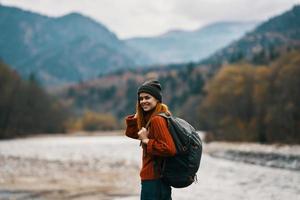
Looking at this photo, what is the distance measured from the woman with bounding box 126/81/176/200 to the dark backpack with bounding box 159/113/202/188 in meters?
0.07

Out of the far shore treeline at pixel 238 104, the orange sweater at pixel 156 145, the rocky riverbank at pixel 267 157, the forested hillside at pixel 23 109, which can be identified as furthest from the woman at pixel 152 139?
the forested hillside at pixel 23 109

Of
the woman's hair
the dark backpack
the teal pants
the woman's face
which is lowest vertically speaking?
the teal pants

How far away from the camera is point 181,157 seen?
5.71m

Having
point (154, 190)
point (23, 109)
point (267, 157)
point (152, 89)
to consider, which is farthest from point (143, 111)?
point (23, 109)

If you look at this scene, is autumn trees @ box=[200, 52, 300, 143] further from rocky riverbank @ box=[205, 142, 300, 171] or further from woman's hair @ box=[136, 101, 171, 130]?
woman's hair @ box=[136, 101, 171, 130]

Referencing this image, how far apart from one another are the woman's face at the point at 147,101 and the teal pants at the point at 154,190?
83 cm

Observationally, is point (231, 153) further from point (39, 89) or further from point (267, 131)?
point (39, 89)

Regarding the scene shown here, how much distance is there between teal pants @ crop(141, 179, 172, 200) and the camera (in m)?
5.80

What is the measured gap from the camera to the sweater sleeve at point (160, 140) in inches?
219

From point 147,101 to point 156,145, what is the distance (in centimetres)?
59

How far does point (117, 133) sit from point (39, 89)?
2659cm

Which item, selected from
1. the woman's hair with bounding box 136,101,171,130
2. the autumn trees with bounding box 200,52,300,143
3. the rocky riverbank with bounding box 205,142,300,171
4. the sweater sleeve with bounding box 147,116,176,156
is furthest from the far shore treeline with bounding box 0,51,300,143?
the sweater sleeve with bounding box 147,116,176,156

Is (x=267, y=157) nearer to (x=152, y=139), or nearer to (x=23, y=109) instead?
(x=152, y=139)

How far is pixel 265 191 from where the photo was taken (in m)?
18.9
